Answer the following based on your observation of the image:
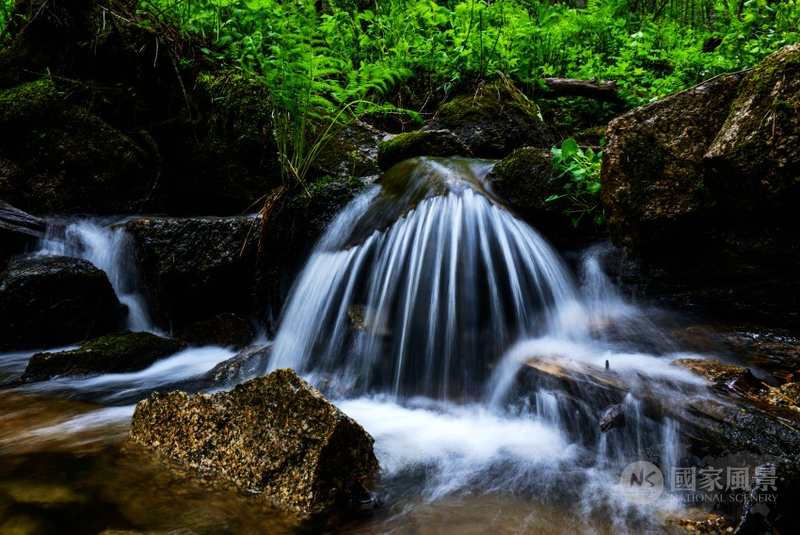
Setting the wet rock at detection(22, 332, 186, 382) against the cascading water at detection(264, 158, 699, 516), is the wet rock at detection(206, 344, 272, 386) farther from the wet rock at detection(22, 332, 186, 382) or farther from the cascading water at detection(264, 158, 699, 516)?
the wet rock at detection(22, 332, 186, 382)

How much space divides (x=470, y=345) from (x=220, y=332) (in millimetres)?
2880

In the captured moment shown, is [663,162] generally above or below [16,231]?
below

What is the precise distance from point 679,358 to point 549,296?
113 centimetres

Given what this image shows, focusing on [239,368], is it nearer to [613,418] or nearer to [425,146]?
[613,418]

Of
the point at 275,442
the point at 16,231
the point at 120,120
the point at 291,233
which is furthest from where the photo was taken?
the point at 120,120

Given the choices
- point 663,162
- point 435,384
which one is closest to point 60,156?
point 435,384

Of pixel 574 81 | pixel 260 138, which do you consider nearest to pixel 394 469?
pixel 260 138

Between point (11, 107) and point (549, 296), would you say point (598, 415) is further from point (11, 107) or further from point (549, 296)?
point (11, 107)

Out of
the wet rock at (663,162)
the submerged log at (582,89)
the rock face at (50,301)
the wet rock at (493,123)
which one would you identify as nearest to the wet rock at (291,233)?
the rock face at (50,301)

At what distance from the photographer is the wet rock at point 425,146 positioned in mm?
5688

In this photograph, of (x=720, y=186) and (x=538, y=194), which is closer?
(x=720, y=186)

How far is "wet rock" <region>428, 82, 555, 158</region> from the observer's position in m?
6.22

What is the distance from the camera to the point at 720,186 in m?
3.14

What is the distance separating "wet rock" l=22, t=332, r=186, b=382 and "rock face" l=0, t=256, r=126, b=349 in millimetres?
660
